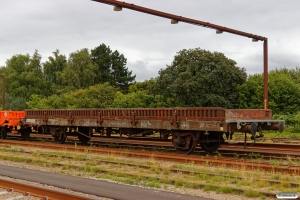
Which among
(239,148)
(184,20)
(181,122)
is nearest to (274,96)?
(239,148)

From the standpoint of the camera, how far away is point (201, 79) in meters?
37.4

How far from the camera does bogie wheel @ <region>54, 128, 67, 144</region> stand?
835 inches

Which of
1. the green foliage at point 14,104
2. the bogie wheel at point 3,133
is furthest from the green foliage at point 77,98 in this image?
the bogie wheel at point 3,133

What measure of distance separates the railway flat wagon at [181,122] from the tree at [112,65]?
197 feet

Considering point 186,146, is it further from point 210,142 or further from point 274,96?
point 274,96

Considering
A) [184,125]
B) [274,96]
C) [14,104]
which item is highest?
[274,96]

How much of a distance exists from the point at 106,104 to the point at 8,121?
80.3 ft

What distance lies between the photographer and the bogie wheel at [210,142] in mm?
15325

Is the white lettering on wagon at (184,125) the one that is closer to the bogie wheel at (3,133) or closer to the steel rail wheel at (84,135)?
the steel rail wheel at (84,135)

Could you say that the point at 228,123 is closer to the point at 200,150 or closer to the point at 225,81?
the point at 200,150

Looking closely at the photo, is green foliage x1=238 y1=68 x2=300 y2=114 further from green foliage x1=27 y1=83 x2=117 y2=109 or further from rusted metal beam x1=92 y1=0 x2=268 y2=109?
rusted metal beam x1=92 y1=0 x2=268 y2=109

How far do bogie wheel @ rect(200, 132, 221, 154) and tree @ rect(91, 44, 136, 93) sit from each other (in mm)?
64826

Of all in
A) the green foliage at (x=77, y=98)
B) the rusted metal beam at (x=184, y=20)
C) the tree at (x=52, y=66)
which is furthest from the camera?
the tree at (x=52, y=66)

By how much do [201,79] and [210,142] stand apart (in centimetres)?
2197
